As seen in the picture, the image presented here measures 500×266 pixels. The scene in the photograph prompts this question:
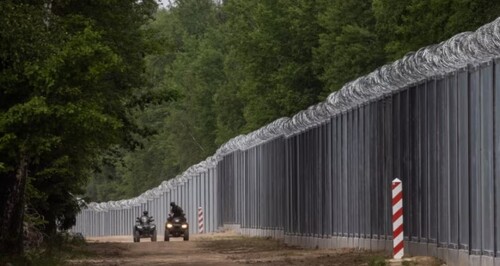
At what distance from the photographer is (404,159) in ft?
101

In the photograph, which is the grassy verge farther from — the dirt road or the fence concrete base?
the fence concrete base

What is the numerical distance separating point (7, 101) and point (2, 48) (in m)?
1.54

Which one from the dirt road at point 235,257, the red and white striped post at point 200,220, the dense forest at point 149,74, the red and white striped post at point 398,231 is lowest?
the dirt road at point 235,257

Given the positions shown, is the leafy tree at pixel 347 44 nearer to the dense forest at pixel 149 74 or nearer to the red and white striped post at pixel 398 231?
the dense forest at pixel 149 74

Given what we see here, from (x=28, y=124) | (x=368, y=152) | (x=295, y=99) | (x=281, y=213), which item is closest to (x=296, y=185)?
(x=281, y=213)

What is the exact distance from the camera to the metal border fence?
23.5 m

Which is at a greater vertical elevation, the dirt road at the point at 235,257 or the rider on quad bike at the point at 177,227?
the rider on quad bike at the point at 177,227

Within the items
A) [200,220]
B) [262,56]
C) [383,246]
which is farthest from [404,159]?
[262,56]

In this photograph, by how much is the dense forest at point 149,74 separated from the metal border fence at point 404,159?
14.6ft

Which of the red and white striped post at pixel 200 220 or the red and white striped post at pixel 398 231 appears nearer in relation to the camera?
the red and white striped post at pixel 398 231

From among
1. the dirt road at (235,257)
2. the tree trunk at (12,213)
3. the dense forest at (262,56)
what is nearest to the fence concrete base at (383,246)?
the dirt road at (235,257)

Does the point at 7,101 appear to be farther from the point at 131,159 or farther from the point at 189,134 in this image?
the point at 131,159

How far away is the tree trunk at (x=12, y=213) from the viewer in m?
29.3

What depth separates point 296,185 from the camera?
156 ft
